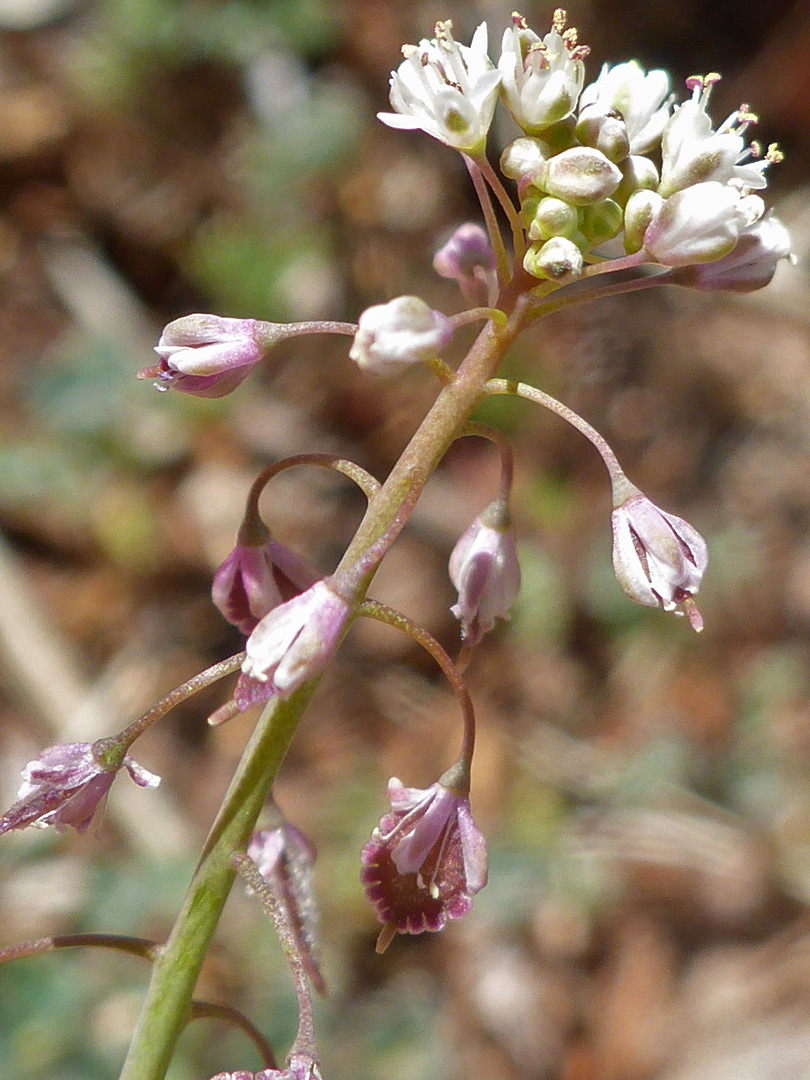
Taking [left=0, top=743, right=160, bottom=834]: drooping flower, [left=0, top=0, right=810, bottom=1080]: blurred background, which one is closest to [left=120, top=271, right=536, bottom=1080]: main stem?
[left=0, top=743, right=160, bottom=834]: drooping flower

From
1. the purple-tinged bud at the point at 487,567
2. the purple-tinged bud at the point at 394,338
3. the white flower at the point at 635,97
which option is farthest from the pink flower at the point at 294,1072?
the white flower at the point at 635,97

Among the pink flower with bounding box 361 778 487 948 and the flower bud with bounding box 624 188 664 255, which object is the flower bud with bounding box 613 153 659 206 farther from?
the pink flower with bounding box 361 778 487 948

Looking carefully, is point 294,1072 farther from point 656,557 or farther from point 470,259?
point 470,259

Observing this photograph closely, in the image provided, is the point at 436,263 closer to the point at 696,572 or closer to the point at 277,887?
the point at 696,572

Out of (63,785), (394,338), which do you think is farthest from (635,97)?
(63,785)

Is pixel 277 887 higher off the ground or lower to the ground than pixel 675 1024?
higher

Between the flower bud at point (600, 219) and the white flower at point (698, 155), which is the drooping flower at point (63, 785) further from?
the white flower at point (698, 155)

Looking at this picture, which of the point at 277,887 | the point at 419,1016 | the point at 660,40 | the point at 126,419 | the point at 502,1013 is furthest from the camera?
the point at 660,40

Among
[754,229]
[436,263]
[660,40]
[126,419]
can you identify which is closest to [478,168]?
[436,263]
